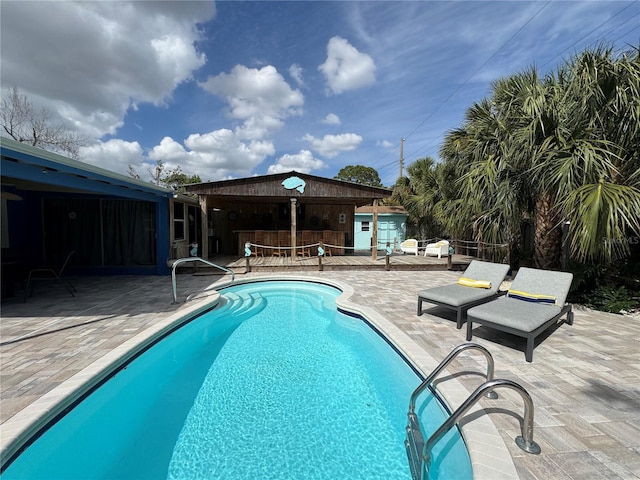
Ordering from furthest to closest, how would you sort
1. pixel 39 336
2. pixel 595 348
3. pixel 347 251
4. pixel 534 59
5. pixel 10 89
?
pixel 10 89 < pixel 347 251 < pixel 534 59 < pixel 39 336 < pixel 595 348

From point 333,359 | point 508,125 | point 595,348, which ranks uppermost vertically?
point 508,125

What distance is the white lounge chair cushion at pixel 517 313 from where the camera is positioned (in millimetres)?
3727

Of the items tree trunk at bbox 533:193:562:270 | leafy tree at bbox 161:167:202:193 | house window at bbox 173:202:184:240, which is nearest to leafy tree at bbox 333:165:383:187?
leafy tree at bbox 161:167:202:193

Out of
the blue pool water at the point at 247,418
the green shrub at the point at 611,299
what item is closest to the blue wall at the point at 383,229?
the green shrub at the point at 611,299

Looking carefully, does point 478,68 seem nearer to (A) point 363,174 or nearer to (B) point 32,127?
(B) point 32,127

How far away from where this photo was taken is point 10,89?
18.2m

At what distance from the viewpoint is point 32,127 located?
19.7 meters

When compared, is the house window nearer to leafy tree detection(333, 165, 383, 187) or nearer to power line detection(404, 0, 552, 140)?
power line detection(404, 0, 552, 140)

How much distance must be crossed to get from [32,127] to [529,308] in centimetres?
2942

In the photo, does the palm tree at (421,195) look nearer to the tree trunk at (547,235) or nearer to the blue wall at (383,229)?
the blue wall at (383,229)

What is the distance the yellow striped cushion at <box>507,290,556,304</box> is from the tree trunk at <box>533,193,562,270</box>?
7.74ft

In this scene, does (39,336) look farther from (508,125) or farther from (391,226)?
(391,226)

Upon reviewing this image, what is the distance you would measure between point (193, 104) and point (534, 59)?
15.5m

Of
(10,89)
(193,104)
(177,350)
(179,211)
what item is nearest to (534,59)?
(177,350)
